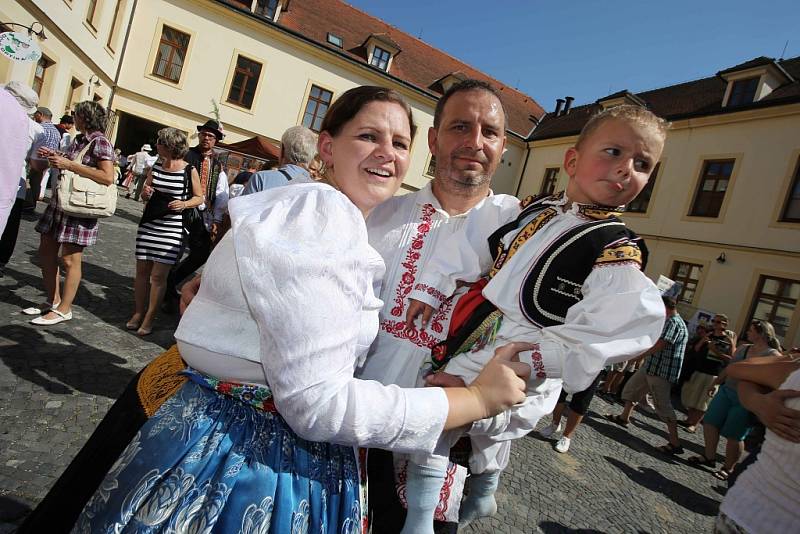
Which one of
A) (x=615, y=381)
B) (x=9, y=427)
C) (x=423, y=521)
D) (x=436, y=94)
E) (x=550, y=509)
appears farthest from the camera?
(x=436, y=94)

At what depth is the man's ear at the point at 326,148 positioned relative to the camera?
1403mm

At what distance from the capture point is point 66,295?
4375 mm

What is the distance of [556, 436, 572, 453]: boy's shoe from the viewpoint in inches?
212

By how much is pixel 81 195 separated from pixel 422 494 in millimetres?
4149

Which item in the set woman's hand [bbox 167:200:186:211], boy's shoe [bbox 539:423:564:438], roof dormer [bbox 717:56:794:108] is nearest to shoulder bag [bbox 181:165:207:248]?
woman's hand [bbox 167:200:186:211]

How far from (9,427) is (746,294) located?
17.7 meters

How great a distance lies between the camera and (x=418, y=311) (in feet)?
5.92

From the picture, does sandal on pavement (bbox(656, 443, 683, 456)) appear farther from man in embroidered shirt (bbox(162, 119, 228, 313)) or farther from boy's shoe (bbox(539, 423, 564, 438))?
man in embroidered shirt (bbox(162, 119, 228, 313))

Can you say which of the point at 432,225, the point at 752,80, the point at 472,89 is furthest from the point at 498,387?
the point at 752,80

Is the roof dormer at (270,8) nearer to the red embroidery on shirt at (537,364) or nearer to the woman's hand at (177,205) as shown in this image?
the woman's hand at (177,205)

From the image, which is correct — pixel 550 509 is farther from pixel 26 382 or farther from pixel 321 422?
pixel 26 382

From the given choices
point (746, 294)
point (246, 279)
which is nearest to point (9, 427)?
point (246, 279)

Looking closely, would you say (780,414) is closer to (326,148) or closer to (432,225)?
(432,225)

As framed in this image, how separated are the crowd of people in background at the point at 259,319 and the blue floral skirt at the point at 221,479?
100 mm
